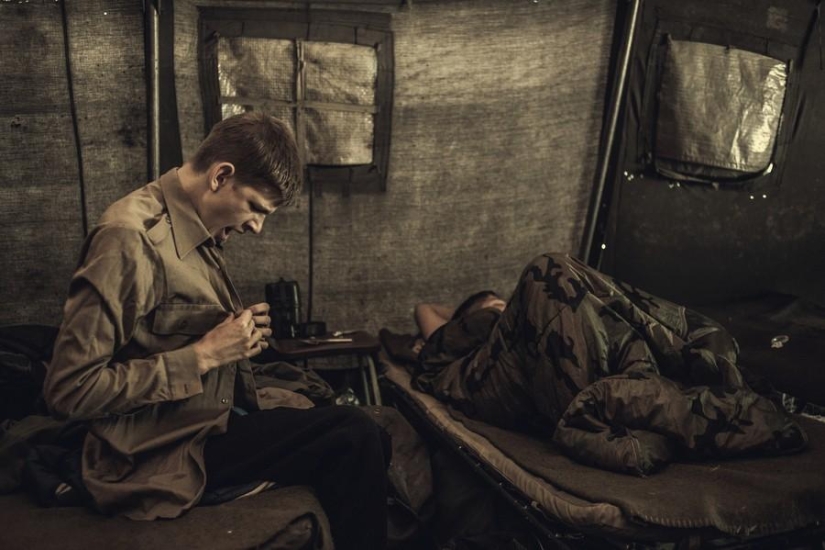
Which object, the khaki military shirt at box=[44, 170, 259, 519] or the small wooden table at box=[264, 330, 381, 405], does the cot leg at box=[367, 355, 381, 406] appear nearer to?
the small wooden table at box=[264, 330, 381, 405]

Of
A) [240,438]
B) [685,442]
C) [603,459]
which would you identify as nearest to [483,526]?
[603,459]

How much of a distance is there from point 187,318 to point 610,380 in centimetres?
131

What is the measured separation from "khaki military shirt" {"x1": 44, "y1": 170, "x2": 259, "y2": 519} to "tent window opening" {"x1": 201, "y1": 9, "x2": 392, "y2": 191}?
64.5 inches

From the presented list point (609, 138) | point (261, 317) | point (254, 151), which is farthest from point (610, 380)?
point (609, 138)

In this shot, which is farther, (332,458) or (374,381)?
(374,381)

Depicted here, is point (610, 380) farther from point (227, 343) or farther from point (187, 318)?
point (187, 318)

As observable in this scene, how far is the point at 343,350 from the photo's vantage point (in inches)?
145

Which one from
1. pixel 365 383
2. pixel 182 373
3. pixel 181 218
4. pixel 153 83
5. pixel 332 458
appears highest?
pixel 153 83

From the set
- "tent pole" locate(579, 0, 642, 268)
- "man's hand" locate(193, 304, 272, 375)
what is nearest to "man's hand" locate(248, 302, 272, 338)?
"man's hand" locate(193, 304, 272, 375)

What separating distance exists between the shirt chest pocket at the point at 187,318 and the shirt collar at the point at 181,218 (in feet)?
0.48

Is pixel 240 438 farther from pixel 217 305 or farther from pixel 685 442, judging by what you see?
pixel 685 442

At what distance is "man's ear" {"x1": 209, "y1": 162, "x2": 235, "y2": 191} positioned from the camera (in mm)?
2174

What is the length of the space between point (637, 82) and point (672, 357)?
194 centimetres

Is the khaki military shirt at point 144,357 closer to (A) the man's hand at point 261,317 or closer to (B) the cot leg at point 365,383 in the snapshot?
(A) the man's hand at point 261,317
